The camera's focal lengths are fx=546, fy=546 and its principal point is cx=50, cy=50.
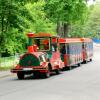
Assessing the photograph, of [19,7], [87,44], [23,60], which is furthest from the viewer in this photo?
[87,44]

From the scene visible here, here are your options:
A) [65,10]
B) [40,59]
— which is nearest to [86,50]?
[65,10]

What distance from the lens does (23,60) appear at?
3052 cm

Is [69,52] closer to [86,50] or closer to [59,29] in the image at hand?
[86,50]

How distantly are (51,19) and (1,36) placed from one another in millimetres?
26270

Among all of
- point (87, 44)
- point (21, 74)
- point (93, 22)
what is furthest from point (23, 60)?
point (93, 22)

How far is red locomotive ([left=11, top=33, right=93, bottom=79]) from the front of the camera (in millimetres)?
30219

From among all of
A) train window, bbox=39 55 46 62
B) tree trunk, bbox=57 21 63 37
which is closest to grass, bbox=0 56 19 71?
train window, bbox=39 55 46 62

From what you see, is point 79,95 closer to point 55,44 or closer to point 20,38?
point 55,44

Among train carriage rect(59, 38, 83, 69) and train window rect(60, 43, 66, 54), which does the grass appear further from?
train carriage rect(59, 38, 83, 69)

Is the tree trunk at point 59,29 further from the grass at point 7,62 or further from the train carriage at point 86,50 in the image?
the grass at point 7,62

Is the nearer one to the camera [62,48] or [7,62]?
[62,48]

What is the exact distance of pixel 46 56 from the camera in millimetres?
31656

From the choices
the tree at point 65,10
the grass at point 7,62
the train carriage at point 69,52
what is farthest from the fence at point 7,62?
the tree at point 65,10

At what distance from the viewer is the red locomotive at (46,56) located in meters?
30.2
